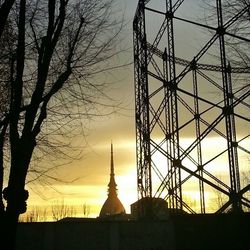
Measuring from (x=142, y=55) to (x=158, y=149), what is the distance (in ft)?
11.1

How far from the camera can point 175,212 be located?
45.3ft

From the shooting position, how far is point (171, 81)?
1419 cm

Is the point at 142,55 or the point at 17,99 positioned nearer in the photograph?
the point at 17,99

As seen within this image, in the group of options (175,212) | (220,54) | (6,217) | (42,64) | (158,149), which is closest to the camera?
(6,217)

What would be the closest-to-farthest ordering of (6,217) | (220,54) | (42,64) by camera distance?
(6,217) < (42,64) < (220,54)

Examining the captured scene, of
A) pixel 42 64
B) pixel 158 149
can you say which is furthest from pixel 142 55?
pixel 42 64

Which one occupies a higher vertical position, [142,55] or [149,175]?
[142,55]

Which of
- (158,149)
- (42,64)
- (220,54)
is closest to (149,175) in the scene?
(158,149)

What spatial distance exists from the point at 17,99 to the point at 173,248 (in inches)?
356

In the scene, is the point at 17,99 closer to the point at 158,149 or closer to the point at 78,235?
the point at 78,235

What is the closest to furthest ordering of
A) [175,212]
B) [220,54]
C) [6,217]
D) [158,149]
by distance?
[6,217]
[220,54]
[175,212]
[158,149]

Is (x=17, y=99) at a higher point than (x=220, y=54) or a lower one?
lower

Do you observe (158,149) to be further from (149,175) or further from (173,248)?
(173,248)

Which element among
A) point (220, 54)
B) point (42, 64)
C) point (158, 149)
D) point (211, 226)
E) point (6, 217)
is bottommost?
point (6, 217)
